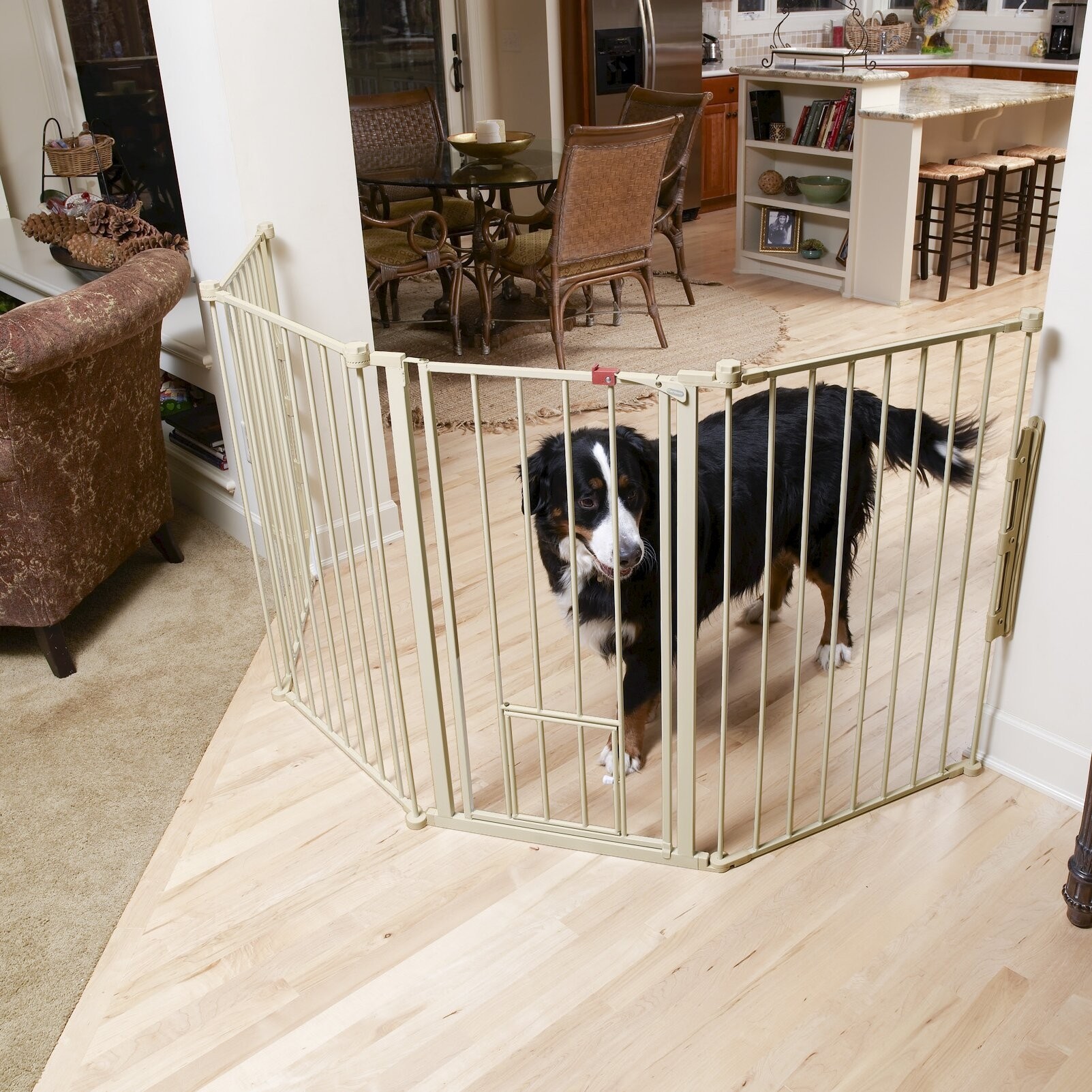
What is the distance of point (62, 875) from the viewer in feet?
6.97

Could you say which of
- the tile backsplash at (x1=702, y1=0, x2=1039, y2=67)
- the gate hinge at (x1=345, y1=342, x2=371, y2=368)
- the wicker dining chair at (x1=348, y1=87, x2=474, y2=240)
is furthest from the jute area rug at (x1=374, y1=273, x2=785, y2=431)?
the tile backsplash at (x1=702, y1=0, x2=1039, y2=67)

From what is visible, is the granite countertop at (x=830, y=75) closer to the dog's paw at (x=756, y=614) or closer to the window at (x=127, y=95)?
the window at (x=127, y=95)

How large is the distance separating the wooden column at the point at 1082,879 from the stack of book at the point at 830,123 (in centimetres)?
411

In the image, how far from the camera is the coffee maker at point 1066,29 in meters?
6.70

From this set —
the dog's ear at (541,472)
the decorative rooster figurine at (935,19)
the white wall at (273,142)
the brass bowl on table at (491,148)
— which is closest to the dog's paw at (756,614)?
the dog's ear at (541,472)

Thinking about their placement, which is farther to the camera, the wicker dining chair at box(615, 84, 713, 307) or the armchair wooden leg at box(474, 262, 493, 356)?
the wicker dining chair at box(615, 84, 713, 307)

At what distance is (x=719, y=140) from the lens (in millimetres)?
7254

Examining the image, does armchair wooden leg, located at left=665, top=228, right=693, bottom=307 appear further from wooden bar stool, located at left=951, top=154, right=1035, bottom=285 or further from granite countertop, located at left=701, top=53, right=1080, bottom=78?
granite countertop, located at left=701, top=53, right=1080, bottom=78

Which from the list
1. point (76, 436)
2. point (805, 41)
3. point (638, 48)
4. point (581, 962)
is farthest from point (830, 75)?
point (581, 962)

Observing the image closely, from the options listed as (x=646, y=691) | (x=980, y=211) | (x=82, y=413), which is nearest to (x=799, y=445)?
(x=646, y=691)

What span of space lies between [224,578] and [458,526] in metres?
0.70

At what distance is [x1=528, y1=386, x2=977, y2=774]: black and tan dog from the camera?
193 cm

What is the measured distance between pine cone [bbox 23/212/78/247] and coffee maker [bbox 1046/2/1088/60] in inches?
235

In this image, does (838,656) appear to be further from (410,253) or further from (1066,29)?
(1066,29)
